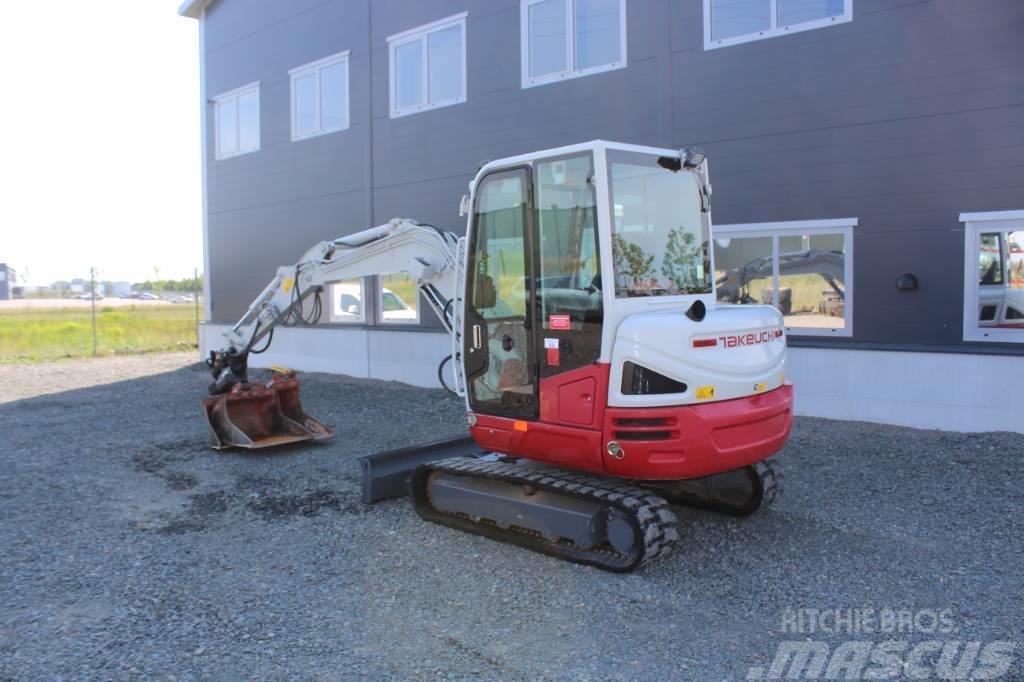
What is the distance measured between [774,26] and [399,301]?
784cm

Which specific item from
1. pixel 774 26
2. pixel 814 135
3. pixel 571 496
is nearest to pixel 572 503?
pixel 571 496

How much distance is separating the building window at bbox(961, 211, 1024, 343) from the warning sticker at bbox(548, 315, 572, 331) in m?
5.94

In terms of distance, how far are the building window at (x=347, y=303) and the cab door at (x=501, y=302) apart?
9769mm

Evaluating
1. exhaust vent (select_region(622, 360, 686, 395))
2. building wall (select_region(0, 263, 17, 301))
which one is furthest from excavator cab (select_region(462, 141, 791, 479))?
Result: building wall (select_region(0, 263, 17, 301))

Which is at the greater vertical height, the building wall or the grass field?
the building wall

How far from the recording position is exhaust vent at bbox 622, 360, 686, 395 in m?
5.10

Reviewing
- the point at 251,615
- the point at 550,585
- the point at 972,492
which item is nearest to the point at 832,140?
the point at 972,492

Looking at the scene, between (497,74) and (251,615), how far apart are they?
32.7 ft

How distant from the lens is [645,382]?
5121 mm

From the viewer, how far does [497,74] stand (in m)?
12.7

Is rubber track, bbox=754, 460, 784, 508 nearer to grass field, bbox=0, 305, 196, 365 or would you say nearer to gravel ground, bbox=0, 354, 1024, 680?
gravel ground, bbox=0, 354, 1024, 680

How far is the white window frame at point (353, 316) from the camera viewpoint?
15.1 metres

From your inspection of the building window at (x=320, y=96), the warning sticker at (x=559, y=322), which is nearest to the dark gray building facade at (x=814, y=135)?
the building window at (x=320, y=96)

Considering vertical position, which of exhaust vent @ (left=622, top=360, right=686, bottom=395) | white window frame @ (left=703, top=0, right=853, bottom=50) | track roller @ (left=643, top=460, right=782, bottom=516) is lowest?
track roller @ (left=643, top=460, right=782, bottom=516)
